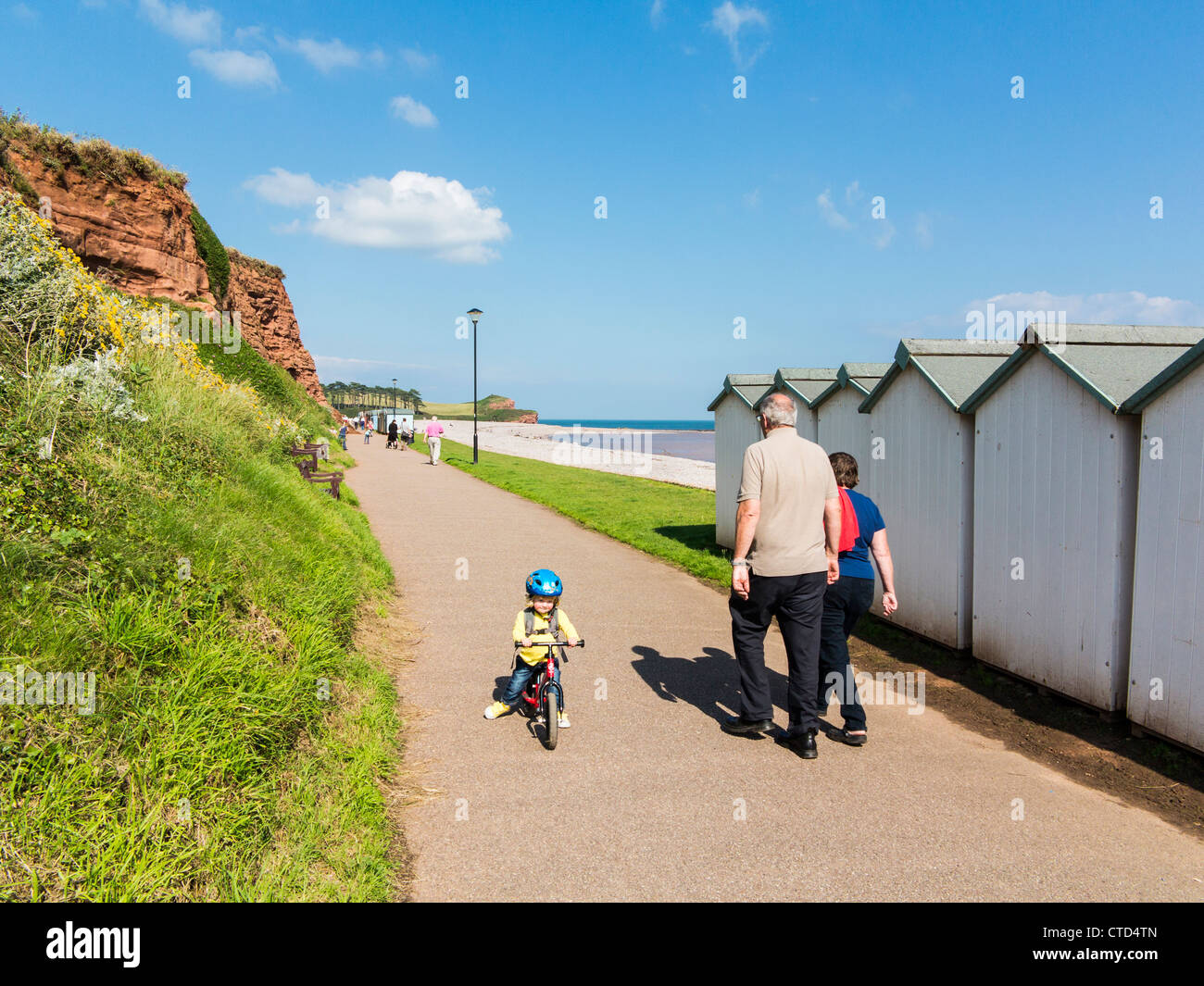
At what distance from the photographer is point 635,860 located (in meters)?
3.23

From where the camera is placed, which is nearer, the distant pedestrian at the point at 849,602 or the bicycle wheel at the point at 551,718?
the bicycle wheel at the point at 551,718

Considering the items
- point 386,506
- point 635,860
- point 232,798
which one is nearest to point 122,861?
point 232,798

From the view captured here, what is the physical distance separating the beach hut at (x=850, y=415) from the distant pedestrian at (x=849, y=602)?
3313 millimetres

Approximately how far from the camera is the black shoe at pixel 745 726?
459 cm

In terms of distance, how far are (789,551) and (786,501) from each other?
0.94 ft

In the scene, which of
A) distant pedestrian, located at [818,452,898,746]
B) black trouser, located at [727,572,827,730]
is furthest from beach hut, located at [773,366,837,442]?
black trouser, located at [727,572,827,730]

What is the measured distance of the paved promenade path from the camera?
3.10m

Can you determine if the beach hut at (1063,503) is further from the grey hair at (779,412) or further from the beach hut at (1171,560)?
the grey hair at (779,412)

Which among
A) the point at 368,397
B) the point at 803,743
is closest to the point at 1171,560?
the point at 803,743

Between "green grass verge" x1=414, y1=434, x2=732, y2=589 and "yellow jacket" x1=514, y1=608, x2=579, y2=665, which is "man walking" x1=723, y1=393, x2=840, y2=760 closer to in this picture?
"yellow jacket" x1=514, y1=608, x2=579, y2=665

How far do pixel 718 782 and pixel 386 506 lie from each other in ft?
38.7

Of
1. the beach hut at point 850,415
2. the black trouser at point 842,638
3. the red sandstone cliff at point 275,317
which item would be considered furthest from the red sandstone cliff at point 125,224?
the black trouser at point 842,638

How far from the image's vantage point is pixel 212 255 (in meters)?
28.0
